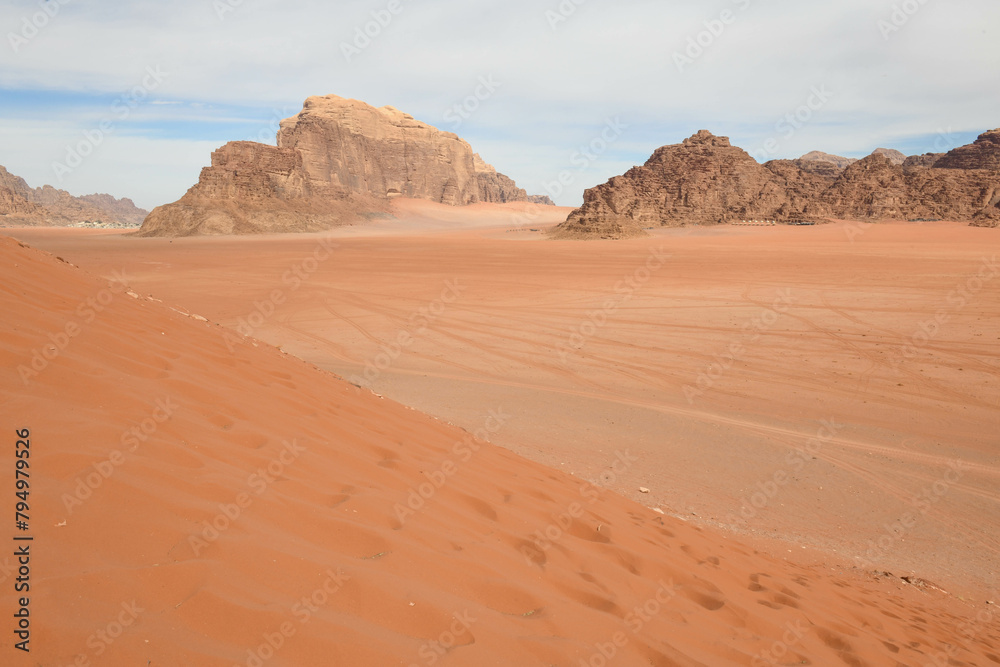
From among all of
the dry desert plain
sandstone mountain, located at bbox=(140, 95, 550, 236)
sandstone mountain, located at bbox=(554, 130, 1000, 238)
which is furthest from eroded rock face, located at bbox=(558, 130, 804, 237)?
the dry desert plain

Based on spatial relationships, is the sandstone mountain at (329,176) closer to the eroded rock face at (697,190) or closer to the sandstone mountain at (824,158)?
the eroded rock face at (697,190)

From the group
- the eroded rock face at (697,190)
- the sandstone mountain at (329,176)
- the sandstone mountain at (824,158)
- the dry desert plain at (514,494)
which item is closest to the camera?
the dry desert plain at (514,494)

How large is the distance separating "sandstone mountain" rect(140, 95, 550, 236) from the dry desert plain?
56448 mm

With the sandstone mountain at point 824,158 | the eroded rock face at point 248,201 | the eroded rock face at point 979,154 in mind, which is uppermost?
the sandstone mountain at point 824,158

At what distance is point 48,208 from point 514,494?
147283 millimetres

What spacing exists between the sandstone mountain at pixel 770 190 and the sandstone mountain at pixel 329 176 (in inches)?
1373

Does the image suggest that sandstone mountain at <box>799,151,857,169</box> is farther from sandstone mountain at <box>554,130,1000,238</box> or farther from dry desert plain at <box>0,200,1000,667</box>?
dry desert plain at <box>0,200,1000,667</box>

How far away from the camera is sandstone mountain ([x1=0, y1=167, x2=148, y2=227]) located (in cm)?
9106

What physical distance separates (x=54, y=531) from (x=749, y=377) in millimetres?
9985

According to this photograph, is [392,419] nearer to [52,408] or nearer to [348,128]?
[52,408]

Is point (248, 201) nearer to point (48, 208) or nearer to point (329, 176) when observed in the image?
point (329, 176)

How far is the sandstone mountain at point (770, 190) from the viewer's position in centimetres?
5653

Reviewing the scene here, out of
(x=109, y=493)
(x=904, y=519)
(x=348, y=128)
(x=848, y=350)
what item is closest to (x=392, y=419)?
(x=109, y=493)

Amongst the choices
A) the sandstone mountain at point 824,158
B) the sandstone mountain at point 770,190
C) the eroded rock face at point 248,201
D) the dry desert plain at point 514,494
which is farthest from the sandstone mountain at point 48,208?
the sandstone mountain at point 824,158
